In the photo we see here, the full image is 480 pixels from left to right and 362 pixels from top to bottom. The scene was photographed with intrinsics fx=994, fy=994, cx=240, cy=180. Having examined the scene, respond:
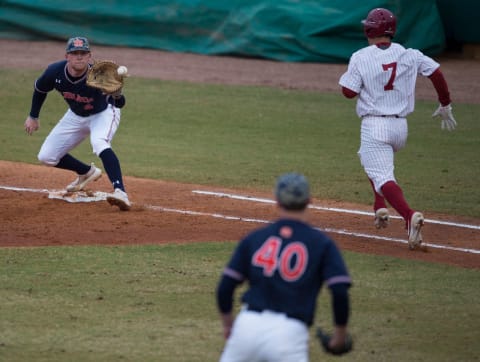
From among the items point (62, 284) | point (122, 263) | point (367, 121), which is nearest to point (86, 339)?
point (62, 284)

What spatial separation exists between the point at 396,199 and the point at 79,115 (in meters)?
3.45

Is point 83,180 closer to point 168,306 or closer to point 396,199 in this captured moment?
point 396,199

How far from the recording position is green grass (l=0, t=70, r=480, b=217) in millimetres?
11586

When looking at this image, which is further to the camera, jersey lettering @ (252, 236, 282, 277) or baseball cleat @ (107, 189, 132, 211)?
baseball cleat @ (107, 189, 132, 211)

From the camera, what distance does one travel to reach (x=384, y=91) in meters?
8.30

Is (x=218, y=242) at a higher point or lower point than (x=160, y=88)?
lower

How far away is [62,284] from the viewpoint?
23.4 feet

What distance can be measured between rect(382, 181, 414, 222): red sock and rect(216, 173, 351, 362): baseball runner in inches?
159

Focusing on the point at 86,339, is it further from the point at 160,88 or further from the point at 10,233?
the point at 160,88

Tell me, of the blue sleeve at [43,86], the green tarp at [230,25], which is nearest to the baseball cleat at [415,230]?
the blue sleeve at [43,86]

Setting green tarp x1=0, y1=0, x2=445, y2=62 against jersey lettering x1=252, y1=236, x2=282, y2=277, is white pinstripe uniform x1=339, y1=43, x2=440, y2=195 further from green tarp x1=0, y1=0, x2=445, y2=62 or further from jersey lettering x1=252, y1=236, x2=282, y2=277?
green tarp x1=0, y1=0, x2=445, y2=62

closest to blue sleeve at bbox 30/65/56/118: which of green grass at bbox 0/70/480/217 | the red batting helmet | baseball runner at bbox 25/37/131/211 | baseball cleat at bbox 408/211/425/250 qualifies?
baseball runner at bbox 25/37/131/211

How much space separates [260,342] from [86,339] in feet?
7.02

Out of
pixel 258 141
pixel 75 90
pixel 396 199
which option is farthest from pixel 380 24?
pixel 258 141
